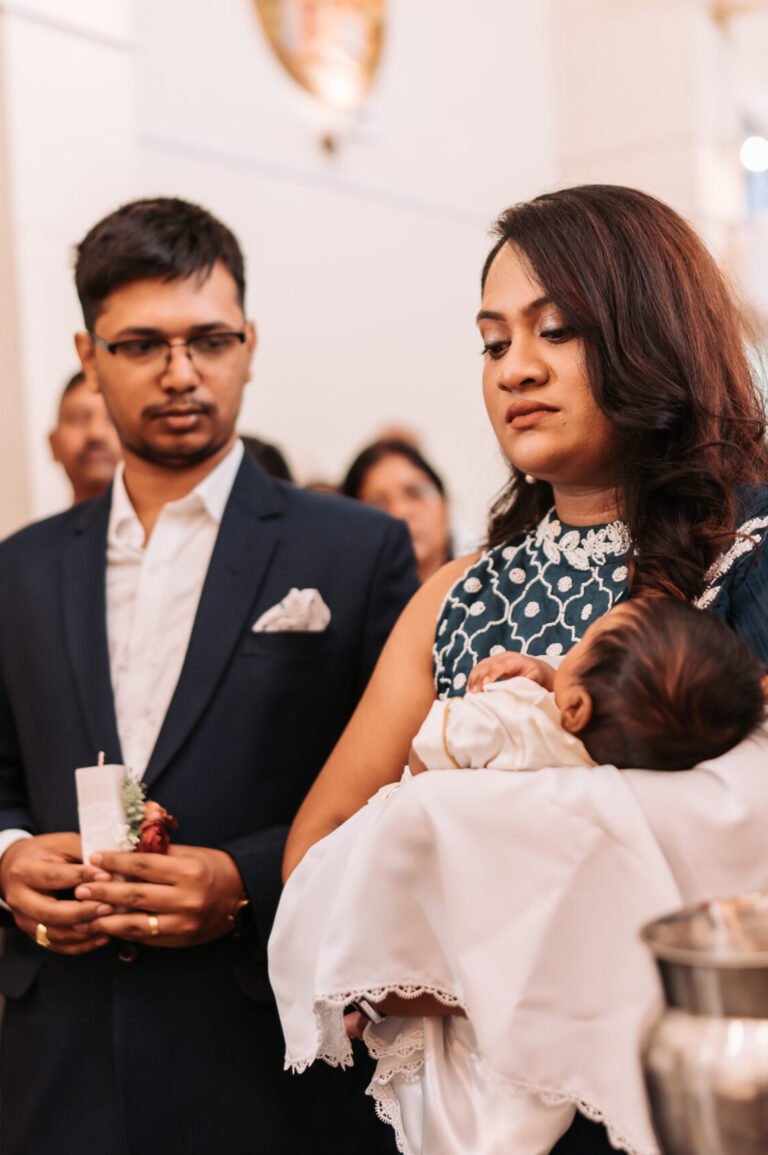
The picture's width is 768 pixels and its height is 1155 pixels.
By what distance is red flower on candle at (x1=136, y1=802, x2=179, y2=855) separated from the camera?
2357mm

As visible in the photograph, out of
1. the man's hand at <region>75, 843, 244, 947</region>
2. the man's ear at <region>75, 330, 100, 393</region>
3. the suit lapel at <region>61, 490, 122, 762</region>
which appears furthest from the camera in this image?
the man's ear at <region>75, 330, 100, 393</region>

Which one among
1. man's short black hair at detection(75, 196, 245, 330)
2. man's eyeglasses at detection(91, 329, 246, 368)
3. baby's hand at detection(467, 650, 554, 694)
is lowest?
baby's hand at detection(467, 650, 554, 694)

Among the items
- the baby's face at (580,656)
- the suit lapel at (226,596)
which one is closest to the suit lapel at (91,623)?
the suit lapel at (226,596)

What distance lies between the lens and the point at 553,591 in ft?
6.79

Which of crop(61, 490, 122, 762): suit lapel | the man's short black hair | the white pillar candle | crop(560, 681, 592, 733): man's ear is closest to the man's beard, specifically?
crop(61, 490, 122, 762): suit lapel

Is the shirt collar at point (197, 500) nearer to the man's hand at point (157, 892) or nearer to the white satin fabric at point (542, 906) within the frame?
the man's hand at point (157, 892)

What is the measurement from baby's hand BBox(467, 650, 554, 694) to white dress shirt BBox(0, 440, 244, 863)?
0.87 m

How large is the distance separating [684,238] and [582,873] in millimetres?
934

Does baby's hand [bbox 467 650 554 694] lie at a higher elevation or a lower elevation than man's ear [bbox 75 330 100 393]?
lower

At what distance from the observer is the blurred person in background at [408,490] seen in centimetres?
440

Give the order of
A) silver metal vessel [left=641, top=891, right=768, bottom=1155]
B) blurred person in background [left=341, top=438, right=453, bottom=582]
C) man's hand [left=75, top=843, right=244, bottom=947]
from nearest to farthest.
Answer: silver metal vessel [left=641, top=891, right=768, bottom=1155]
man's hand [left=75, top=843, right=244, bottom=947]
blurred person in background [left=341, top=438, right=453, bottom=582]

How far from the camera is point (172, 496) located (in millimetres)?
2834

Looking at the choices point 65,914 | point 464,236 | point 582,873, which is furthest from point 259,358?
point 582,873

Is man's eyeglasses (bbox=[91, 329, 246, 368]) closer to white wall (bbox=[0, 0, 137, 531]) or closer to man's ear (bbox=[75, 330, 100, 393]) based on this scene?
man's ear (bbox=[75, 330, 100, 393])
